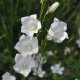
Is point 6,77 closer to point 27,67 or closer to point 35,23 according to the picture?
point 27,67

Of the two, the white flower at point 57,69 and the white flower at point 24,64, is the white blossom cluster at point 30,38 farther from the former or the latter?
the white flower at point 57,69

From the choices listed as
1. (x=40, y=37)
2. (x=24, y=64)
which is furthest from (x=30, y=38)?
(x=40, y=37)

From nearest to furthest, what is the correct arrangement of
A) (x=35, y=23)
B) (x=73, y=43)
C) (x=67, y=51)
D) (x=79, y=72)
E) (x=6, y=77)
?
(x=35, y=23)
(x=6, y=77)
(x=79, y=72)
(x=67, y=51)
(x=73, y=43)

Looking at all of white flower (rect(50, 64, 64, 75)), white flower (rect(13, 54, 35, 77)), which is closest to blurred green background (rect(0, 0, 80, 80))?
white flower (rect(50, 64, 64, 75))

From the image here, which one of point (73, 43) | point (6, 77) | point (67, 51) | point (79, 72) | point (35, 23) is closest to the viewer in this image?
point (35, 23)

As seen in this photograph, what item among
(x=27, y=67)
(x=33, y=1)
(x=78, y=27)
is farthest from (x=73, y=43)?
(x=27, y=67)

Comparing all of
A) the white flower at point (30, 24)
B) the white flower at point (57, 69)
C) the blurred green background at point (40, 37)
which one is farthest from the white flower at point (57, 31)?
the white flower at point (57, 69)

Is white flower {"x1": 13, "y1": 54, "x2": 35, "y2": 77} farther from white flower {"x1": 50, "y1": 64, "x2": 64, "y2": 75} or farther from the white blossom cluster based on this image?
white flower {"x1": 50, "y1": 64, "x2": 64, "y2": 75}
